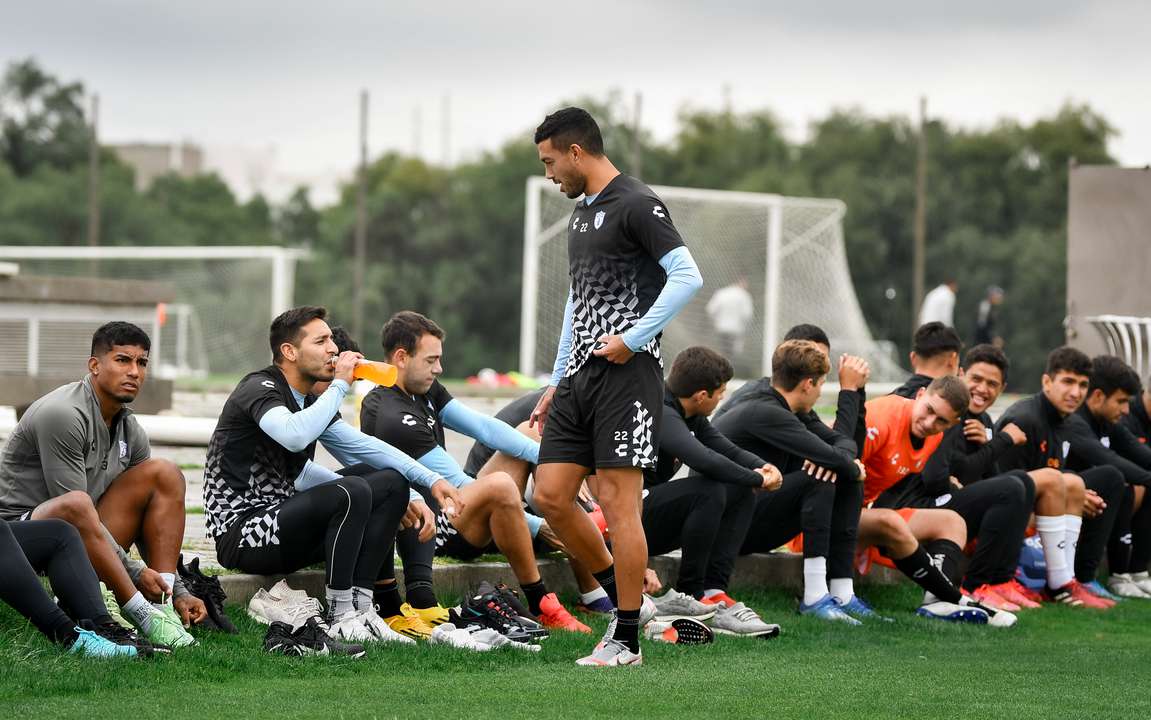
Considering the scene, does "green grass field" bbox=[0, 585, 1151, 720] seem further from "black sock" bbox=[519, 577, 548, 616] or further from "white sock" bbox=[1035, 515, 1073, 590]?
"white sock" bbox=[1035, 515, 1073, 590]

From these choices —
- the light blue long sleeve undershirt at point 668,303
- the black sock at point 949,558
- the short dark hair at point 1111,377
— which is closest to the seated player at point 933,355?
the black sock at point 949,558

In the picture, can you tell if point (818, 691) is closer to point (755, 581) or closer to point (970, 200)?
point (755, 581)

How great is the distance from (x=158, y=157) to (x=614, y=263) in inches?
2193

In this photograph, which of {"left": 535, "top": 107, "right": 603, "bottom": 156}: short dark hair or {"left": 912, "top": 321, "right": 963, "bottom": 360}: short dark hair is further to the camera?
{"left": 912, "top": 321, "right": 963, "bottom": 360}: short dark hair

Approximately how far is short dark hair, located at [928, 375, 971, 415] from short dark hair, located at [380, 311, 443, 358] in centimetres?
274

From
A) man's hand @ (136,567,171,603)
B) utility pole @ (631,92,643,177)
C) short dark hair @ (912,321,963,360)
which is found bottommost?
man's hand @ (136,567,171,603)

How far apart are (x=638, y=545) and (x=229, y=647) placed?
1580 millimetres

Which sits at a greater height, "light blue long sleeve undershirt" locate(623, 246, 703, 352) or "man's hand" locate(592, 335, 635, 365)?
→ "light blue long sleeve undershirt" locate(623, 246, 703, 352)

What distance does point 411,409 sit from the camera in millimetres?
6902

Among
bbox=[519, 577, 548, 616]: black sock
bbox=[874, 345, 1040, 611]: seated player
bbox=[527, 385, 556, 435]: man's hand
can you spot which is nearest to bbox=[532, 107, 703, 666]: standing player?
bbox=[527, 385, 556, 435]: man's hand

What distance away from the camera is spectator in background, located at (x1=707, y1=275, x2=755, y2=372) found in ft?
90.2

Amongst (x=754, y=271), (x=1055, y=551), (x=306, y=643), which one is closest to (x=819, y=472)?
(x=1055, y=551)

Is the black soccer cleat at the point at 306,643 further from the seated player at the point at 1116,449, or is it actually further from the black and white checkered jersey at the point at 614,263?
the seated player at the point at 1116,449

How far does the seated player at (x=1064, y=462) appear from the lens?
9031mm
